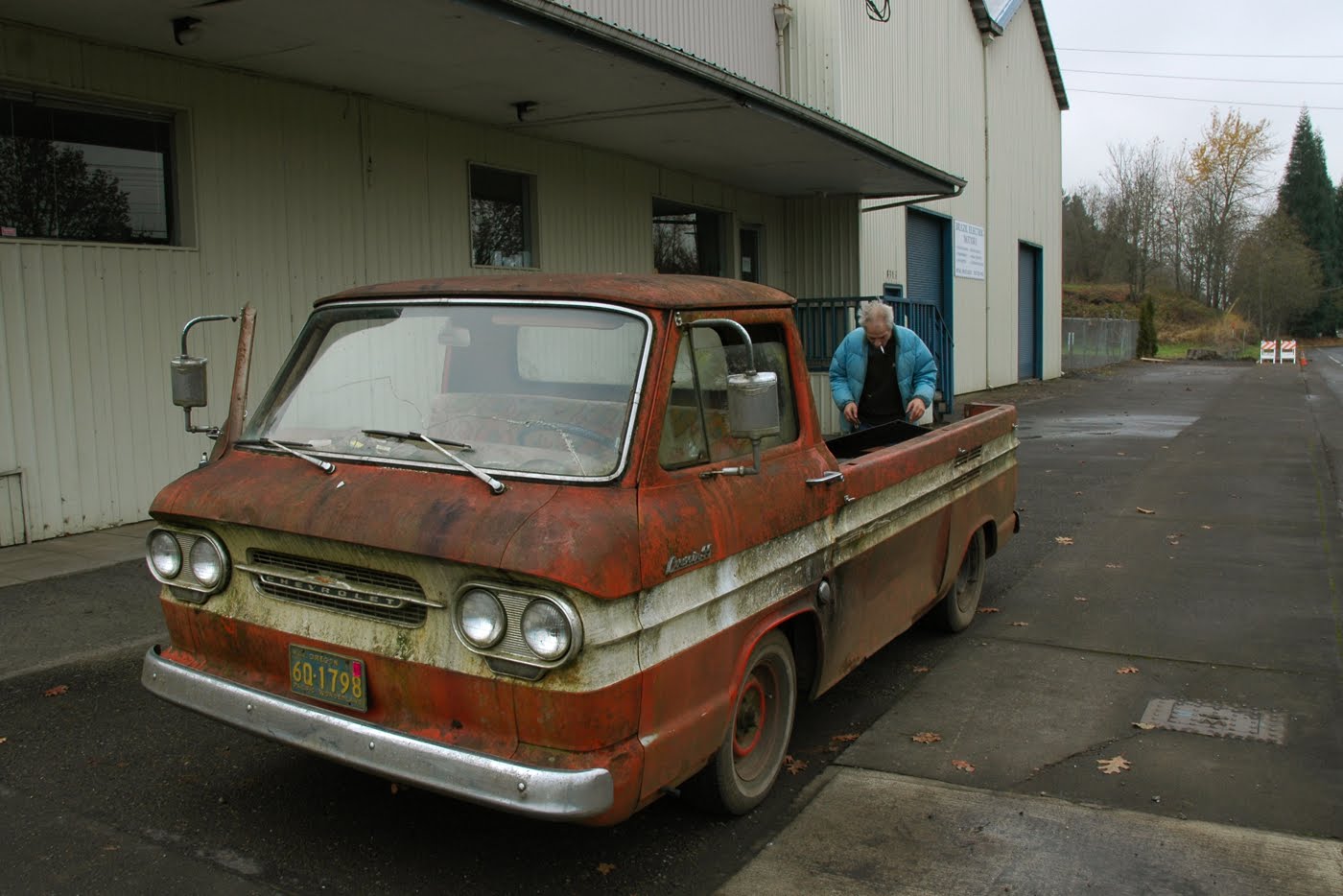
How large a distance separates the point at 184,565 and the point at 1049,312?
103 feet

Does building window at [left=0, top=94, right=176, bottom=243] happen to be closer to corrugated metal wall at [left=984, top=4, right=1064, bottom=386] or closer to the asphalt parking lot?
the asphalt parking lot

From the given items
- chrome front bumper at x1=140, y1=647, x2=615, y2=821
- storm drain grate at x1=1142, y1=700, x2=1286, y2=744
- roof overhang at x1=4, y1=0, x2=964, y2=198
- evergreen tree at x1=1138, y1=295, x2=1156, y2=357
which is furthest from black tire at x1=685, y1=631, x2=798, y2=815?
evergreen tree at x1=1138, y1=295, x2=1156, y2=357

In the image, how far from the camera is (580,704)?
3090 mm

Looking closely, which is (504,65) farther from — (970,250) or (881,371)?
(970,250)

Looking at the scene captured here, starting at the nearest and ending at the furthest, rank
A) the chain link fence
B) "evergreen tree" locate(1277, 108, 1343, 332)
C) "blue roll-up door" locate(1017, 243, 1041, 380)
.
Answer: "blue roll-up door" locate(1017, 243, 1041, 380)
the chain link fence
"evergreen tree" locate(1277, 108, 1343, 332)

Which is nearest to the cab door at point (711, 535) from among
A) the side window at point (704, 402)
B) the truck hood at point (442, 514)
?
the side window at point (704, 402)

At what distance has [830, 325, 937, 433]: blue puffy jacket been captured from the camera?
23.9ft

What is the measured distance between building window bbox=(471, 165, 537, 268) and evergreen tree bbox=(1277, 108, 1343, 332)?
84903 millimetres

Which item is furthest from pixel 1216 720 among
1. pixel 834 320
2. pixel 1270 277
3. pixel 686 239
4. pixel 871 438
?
pixel 1270 277

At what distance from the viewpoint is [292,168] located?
9617 mm

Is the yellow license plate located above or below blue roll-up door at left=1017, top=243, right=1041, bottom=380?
below

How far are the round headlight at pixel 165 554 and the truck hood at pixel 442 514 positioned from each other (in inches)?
3.5

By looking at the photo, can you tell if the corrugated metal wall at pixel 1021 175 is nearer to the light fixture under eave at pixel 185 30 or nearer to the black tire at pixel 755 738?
the light fixture under eave at pixel 185 30

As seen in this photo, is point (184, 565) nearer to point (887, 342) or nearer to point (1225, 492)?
point (887, 342)
